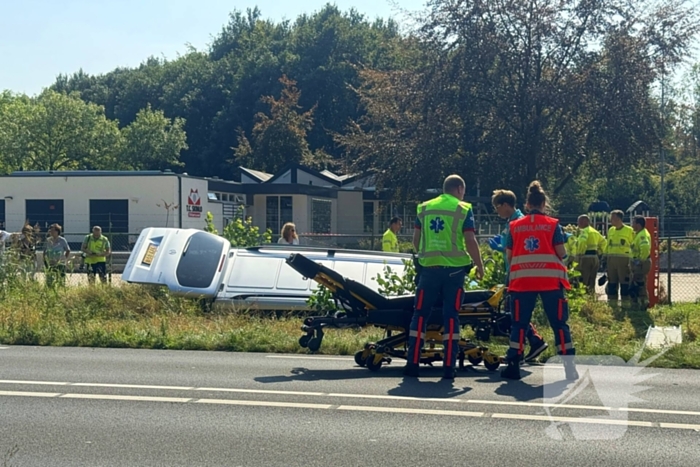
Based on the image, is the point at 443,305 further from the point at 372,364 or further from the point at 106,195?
the point at 106,195

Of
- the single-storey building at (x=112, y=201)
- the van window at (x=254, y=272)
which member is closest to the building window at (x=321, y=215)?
the single-storey building at (x=112, y=201)

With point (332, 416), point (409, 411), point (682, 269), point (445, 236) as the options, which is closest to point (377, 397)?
point (409, 411)

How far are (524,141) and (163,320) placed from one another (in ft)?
77.4

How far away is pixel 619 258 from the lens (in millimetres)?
15836

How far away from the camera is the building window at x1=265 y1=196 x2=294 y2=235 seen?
43.0 m

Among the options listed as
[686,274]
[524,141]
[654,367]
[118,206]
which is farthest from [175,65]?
[654,367]

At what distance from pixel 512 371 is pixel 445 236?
135cm

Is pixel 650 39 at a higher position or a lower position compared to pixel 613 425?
higher

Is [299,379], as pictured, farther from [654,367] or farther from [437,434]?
[654,367]

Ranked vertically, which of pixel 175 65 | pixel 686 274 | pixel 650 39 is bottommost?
pixel 686 274

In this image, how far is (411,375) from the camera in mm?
8289

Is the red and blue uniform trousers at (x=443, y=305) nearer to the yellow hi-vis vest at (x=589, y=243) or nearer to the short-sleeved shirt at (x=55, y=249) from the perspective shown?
the yellow hi-vis vest at (x=589, y=243)

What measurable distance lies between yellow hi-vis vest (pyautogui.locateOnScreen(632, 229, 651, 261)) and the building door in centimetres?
2708

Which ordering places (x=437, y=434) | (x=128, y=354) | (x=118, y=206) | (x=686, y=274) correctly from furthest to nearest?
1. (x=118, y=206)
2. (x=686, y=274)
3. (x=128, y=354)
4. (x=437, y=434)
